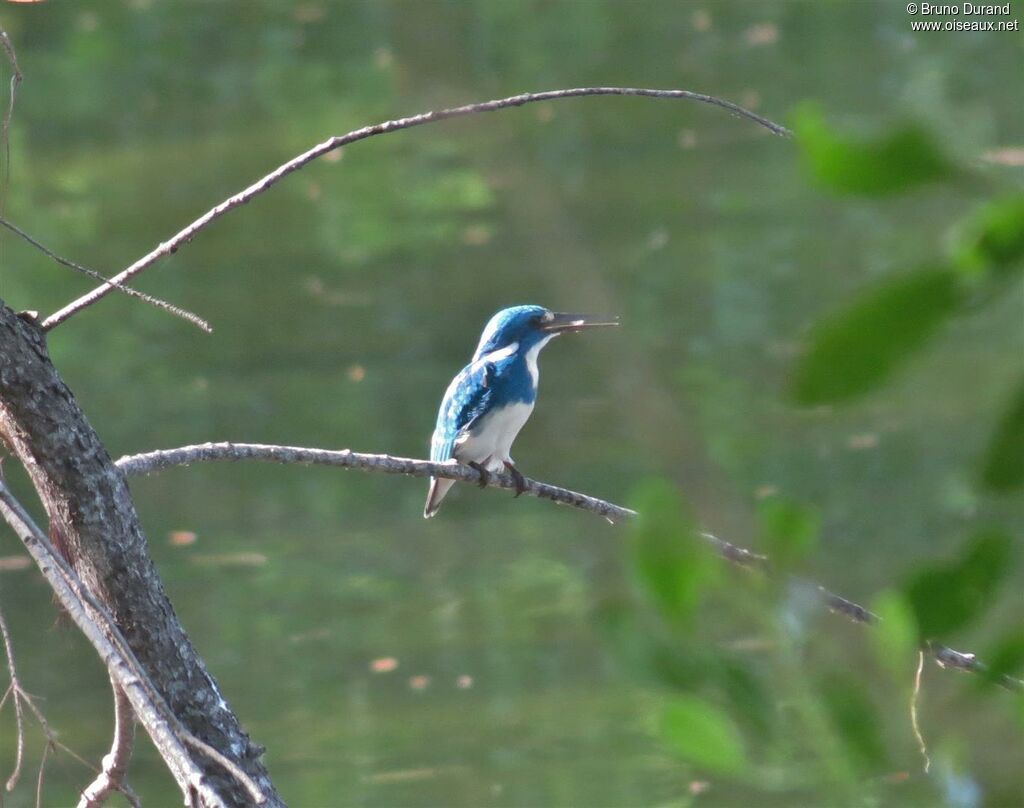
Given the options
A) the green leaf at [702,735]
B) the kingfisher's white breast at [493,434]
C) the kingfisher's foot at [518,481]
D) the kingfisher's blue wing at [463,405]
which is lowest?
the green leaf at [702,735]

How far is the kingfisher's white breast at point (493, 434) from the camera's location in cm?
341

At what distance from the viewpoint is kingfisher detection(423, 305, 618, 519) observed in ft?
11.2

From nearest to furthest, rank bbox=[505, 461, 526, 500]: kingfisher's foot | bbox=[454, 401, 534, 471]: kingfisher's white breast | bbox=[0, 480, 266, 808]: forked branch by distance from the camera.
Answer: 1. bbox=[0, 480, 266, 808]: forked branch
2. bbox=[505, 461, 526, 500]: kingfisher's foot
3. bbox=[454, 401, 534, 471]: kingfisher's white breast

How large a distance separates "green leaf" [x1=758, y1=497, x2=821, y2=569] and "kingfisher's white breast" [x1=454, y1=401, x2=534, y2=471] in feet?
9.78

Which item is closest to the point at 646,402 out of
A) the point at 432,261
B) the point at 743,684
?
the point at 432,261

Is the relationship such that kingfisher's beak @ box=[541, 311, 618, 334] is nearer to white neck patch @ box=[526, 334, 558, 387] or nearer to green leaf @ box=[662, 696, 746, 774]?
white neck patch @ box=[526, 334, 558, 387]

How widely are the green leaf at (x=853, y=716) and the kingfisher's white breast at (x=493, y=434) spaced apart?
2.97 m

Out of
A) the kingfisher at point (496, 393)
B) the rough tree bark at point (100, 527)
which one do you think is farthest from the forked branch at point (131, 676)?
the kingfisher at point (496, 393)

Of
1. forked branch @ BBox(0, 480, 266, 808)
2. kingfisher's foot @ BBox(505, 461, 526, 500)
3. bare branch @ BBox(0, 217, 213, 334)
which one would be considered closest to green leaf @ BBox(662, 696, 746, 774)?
forked branch @ BBox(0, 480, 266, 808)

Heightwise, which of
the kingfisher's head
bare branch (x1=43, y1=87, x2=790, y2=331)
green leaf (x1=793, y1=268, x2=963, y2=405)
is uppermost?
the kingfisher's head

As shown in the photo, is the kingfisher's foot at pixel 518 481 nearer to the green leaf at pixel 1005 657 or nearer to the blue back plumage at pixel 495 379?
the blue back plumage at pixel 495 379

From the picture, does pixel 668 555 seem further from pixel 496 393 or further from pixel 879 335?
pixel 496 393

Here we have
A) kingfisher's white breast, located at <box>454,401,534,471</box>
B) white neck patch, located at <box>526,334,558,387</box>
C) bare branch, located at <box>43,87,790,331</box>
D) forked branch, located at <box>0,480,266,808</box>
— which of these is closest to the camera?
forked branch, located at <box>0,480,266,808</box>

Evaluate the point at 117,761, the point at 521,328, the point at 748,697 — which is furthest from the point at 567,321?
the point at 748,697
